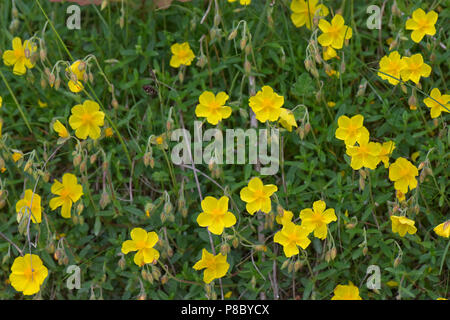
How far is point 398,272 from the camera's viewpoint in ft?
8.69

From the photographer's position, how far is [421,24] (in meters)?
2.85

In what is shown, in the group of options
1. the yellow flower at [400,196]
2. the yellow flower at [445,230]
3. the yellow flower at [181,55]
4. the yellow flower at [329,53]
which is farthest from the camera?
the yellow flower at [181,55]

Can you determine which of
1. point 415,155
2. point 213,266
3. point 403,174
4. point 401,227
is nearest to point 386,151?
point 403,174

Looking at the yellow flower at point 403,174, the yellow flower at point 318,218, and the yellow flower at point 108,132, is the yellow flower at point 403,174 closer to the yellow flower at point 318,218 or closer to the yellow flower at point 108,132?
the yellow flower at point 318,218

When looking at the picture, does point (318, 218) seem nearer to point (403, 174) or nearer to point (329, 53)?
point (403, 174)

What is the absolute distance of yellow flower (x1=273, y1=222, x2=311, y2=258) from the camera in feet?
8.41

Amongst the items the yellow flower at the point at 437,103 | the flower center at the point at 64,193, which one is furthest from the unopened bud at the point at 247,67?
the flower center at the point at 64,193

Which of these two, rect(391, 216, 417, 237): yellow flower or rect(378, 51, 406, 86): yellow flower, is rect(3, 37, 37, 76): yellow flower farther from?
rect(391, 216, 417, 237): yellow flower

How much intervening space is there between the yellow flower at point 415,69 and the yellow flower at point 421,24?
0.47 ft

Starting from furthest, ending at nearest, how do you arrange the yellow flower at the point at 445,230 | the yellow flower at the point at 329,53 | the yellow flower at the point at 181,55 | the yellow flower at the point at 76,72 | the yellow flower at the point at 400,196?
the yellow flower at the point at 181,55 < the yellow flower at the point at 329,53 < the yellow flower at the point at 400,196 < the yellow flower at the point at 76,72 < the yellow flower at the point at 445,230

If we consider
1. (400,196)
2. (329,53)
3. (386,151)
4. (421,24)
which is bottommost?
(400,196)

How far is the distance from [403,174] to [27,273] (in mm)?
1625

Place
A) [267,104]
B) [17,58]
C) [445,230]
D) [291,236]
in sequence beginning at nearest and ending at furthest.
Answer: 1. [445,230]
2. [291,236]
3. [267,104]
4. [17,58]

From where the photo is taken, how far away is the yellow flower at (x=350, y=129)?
2658 millimetres
